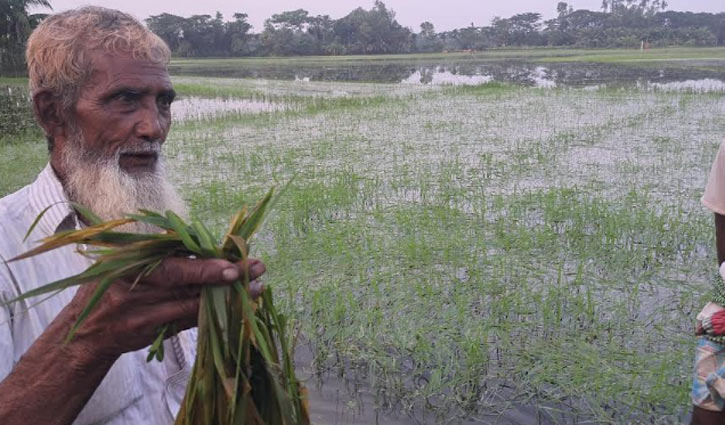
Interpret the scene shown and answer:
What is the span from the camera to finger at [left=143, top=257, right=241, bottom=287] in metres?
0.96

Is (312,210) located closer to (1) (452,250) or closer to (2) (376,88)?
(1) (452,250)

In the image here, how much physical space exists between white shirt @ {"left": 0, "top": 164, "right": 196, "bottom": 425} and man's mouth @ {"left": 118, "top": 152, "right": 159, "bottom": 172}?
16cm

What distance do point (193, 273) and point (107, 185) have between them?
612mm

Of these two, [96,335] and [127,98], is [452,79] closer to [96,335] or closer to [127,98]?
[127,98]

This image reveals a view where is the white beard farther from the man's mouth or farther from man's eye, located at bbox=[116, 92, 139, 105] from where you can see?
man's eye, located at bbox=[116, 92, 139, 105]

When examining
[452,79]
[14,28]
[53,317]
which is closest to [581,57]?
[452,79]

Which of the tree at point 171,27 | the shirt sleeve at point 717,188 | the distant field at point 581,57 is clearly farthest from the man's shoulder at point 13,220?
the tree at point 171,27

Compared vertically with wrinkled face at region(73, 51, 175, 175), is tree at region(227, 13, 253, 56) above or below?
above

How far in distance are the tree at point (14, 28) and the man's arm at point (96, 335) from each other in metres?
28.9

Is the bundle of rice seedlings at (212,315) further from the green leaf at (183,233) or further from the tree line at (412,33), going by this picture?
the tree line at (412,33)

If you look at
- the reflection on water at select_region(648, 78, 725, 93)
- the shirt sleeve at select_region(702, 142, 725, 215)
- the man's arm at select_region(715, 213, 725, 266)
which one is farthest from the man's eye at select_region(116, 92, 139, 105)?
the reflection on water at select_region(648, 78, 725, 93)

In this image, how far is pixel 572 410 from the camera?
2885 mm

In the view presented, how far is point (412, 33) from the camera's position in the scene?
76062 millimetres

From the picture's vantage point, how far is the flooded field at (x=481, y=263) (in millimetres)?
3059
